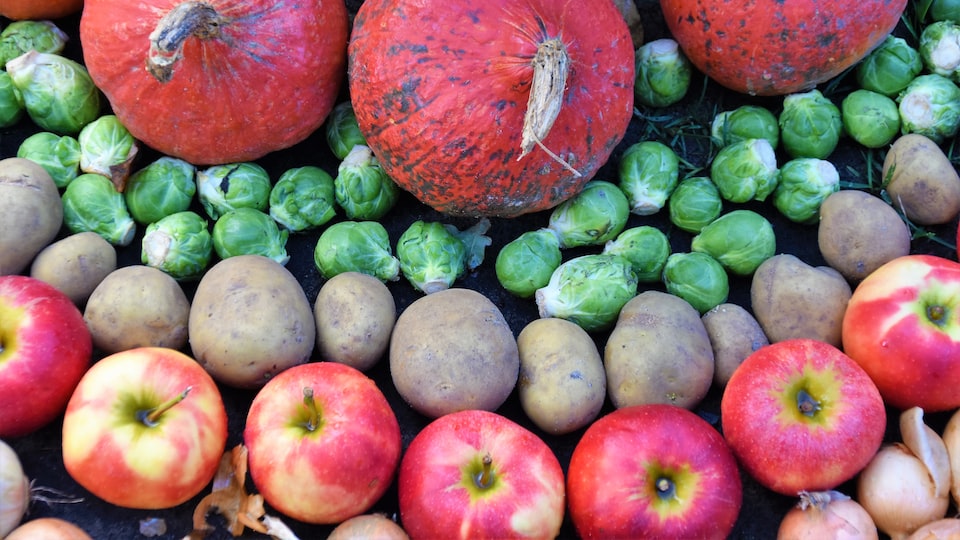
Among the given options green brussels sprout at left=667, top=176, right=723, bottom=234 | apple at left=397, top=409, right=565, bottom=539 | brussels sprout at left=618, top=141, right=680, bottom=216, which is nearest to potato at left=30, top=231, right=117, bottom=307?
apple at left=397, top=409, right=565, bottom=539

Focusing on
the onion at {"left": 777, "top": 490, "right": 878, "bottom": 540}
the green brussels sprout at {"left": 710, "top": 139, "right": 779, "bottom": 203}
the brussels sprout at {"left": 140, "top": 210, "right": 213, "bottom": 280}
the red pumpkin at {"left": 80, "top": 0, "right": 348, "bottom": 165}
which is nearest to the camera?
the onion at {"left": 777, "top": 490, "right": 878, "bottom": 540}

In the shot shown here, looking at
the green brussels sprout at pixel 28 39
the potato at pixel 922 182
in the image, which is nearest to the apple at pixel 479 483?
the potato at pixel 922 182

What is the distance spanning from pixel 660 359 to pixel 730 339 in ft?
0.90

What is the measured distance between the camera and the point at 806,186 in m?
2.83

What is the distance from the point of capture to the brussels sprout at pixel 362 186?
2.82 metres

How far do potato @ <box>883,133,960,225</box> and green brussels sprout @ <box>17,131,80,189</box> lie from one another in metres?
2.79

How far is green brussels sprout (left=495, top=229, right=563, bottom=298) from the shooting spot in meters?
2.72

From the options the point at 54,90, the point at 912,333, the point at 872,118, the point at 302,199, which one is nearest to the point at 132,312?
the point at 302,199

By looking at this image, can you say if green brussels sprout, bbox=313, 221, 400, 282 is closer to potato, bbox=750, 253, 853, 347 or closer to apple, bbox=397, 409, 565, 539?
apple, bbox=397, 409, 565, 539

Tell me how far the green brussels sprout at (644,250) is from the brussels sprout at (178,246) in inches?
53.0

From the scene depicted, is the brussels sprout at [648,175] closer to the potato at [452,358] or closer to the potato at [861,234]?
the potato at [861,234]

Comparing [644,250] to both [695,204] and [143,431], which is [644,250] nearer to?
[695,204]

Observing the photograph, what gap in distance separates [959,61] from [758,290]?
121 cm

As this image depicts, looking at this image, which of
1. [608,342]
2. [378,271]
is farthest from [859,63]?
[378,271]
